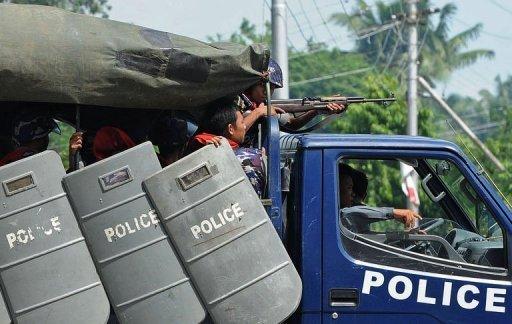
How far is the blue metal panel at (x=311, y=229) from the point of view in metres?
4.87

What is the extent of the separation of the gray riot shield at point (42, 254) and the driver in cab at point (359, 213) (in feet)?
4.18

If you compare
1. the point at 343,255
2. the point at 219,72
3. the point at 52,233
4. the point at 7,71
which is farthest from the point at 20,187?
the point at 343,255

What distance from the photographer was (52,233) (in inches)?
174

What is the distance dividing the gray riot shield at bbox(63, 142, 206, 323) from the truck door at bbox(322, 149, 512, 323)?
76 centimetres

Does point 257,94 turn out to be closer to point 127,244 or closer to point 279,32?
point 127,244

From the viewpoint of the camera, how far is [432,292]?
4914 mm

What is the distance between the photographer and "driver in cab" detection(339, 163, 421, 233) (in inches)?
200

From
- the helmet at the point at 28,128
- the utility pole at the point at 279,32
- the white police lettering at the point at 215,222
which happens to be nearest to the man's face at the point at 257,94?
the white police lettering at the point at 215,222

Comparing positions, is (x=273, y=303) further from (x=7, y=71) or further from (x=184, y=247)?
(x=7, y=71)

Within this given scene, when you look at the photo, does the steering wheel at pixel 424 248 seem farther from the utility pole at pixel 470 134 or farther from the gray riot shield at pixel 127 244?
the utility pole at pixel 470 134

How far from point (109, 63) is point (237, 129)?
28.9 inches

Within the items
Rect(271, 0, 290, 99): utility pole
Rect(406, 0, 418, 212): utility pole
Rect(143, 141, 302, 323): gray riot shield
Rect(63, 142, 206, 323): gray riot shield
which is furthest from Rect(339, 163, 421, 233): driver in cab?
Rect(406, 0, 418, 212): utility pole

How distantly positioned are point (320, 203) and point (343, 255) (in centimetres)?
26

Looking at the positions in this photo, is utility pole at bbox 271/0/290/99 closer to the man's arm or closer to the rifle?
the rifle
